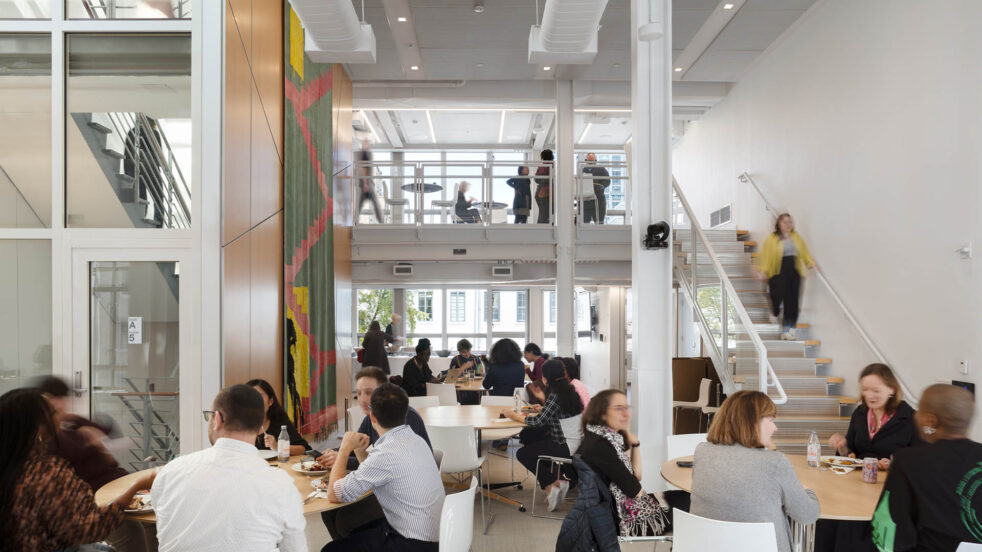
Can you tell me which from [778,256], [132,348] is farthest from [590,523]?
[778,256]

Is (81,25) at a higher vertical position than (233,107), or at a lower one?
higher

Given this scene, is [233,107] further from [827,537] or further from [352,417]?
[827,537]

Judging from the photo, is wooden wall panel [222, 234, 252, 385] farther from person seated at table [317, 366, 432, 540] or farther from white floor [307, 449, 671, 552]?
person seated at table [317, 366, 432, 540]

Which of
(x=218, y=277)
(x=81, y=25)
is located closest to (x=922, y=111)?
(x=218, y=277)

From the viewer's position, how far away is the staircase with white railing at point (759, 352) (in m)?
6.24

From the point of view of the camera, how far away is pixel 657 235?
18.5 ft

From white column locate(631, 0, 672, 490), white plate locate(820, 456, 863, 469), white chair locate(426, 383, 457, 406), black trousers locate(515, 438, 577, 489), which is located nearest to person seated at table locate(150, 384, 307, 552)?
white plate locate(820, 456, 863, 469)

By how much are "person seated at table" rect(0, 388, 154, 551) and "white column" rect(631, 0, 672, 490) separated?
4.32 metres

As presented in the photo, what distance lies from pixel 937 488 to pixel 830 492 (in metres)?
0.81

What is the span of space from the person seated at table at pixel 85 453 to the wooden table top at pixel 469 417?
241 centimetres

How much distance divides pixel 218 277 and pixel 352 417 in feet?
5.10

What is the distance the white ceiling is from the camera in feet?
26.9

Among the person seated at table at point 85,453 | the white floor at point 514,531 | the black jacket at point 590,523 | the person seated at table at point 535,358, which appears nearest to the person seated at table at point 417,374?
the person seated at table at point 535,358

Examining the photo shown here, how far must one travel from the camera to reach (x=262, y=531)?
237cm
